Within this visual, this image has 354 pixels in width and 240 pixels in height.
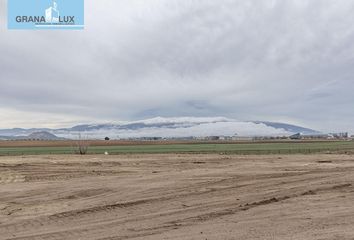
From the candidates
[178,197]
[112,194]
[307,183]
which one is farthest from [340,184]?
[112,194]

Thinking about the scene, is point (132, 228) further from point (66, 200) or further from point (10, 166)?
point (10, 166)

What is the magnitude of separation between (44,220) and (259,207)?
6765mm

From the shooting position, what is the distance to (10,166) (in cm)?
3447

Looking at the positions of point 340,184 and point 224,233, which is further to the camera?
point 340,184

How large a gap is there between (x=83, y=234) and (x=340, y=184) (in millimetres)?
13555

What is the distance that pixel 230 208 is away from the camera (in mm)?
14703

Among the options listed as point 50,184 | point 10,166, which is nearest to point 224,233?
point 50,184

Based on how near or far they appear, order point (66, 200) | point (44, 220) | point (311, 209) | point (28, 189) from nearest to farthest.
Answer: point (44, 220) < point (311, 209) < point (66, 200) < point (28, 189)

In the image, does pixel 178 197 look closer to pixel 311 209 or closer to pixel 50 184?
pixel 311 209

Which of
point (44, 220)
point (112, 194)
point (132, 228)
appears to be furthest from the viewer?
point (112, 194)

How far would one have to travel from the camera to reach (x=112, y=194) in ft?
59.5

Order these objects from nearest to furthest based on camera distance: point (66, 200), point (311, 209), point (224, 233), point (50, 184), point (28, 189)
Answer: point (224, 233), point (311, 209), point (66, 200), point (28, 189), point (50, 184)

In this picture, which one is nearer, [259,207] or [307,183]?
[259,207]

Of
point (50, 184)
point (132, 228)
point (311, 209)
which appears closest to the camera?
point (132, 228)
